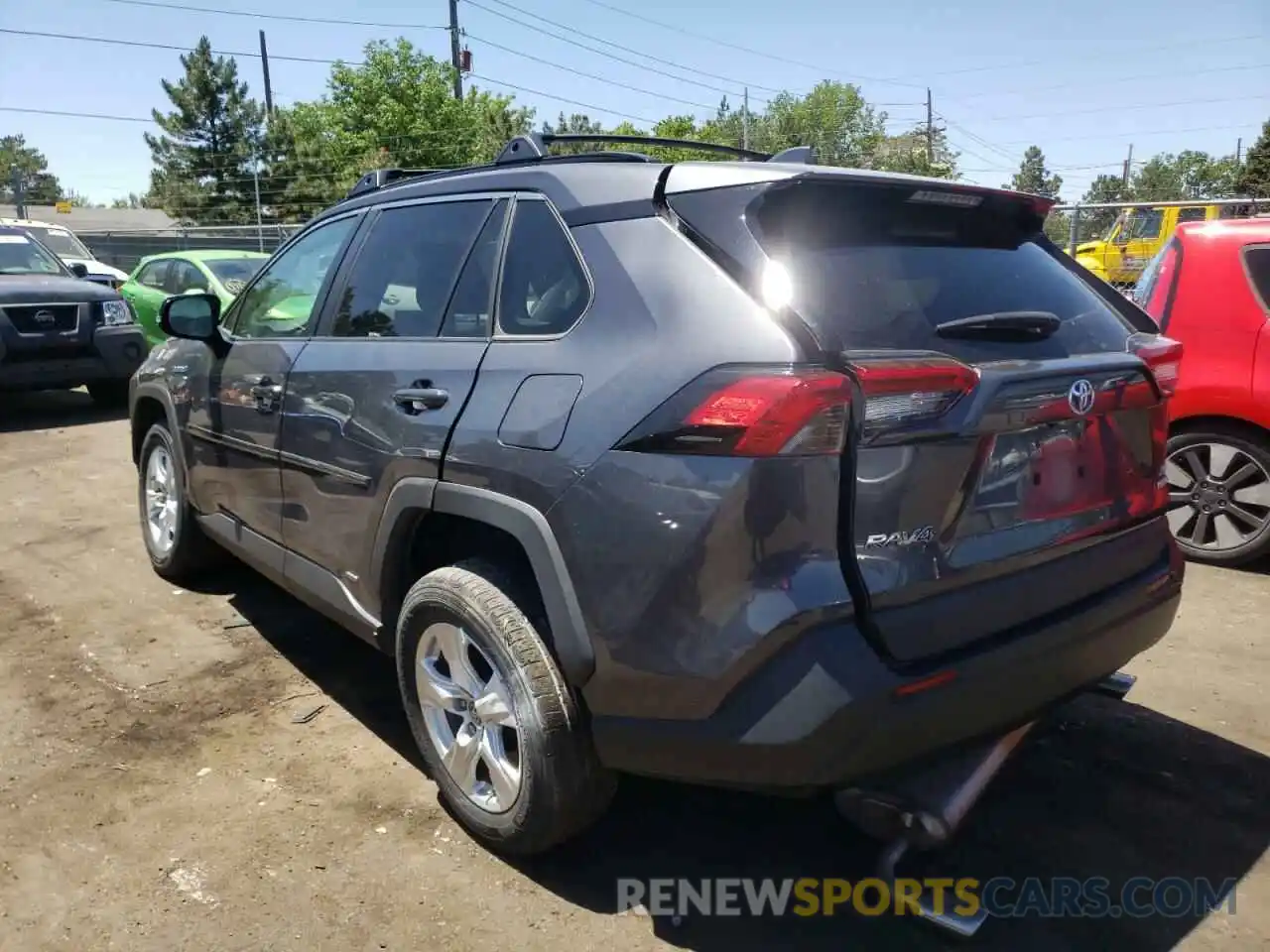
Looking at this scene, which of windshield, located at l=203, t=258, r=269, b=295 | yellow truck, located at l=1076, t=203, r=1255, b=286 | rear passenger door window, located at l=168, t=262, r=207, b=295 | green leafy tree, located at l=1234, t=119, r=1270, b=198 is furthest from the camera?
green leafy tree, located at l=1234, t=119, r=1270, b=198

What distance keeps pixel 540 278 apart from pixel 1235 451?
400 centimetres

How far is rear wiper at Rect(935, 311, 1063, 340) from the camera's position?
89.7 inches

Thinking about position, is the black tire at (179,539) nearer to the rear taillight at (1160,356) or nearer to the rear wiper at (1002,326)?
the rear wiper at (1002,326)

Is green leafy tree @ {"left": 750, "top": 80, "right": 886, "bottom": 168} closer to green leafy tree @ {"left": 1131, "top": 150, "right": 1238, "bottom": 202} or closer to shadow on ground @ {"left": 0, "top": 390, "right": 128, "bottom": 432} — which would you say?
green leafy tree @ {"left": 1131, "top": 150, "right": 1238, "bottom": 202}

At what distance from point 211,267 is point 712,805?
10409 mm

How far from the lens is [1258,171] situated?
132ft

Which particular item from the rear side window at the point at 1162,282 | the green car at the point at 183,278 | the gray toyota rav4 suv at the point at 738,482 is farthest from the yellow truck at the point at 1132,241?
the gray toyota rav4 suv at the point at 738,482

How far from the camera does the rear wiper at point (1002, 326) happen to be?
2277 millimetres

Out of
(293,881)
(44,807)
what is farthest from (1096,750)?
(44,807)

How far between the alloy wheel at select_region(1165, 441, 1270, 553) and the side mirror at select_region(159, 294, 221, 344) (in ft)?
14.9

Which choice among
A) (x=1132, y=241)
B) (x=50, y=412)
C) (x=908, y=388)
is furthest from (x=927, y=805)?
(x=1132, y=241)

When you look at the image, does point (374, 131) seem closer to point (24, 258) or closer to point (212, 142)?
point (212, 142)

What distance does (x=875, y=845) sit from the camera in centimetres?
275

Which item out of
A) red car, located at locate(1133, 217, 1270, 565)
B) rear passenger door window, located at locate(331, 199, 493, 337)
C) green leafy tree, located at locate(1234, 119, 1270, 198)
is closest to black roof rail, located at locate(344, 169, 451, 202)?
rear passenger door window, located at locate(331, 199, 493, 337)
